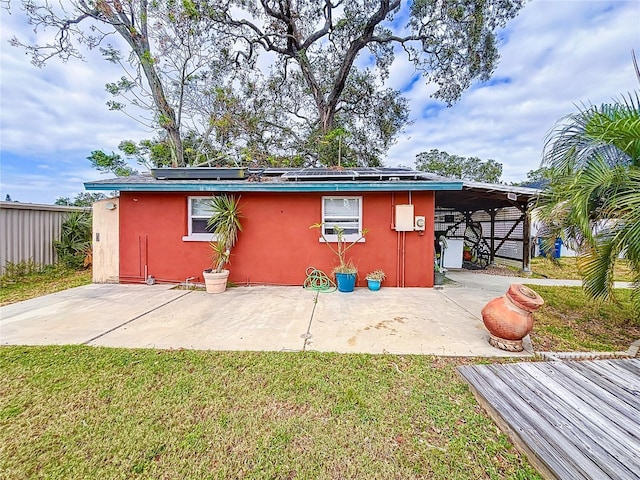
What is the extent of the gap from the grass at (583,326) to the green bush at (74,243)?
37.6 ft

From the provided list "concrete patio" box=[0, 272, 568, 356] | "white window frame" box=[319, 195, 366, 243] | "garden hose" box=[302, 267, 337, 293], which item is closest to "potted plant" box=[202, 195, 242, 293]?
"concrete patio" box=[0, 272, 568, 356]

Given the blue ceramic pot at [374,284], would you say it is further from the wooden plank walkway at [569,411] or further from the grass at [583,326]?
the wooden plank walkway at [569,411]

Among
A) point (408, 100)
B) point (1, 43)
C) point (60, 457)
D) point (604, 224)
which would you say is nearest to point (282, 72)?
point (408, 100)

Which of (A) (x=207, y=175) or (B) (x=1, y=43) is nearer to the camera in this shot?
(A) (x=207, y=175)

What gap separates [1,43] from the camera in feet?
31.3

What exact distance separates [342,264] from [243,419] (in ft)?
14.3

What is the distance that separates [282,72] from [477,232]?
509 inches

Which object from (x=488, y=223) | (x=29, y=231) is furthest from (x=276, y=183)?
(x=488, y=223)

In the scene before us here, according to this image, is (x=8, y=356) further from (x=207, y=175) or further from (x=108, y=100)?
(x=108, y=100)

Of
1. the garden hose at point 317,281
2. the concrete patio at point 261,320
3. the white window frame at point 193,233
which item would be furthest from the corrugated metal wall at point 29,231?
the garden hose at point 317,281

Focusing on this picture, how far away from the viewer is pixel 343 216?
22.3 ft

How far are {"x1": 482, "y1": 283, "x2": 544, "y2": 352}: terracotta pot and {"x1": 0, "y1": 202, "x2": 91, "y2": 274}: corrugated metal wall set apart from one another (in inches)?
426

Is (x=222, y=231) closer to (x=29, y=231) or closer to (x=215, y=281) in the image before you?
(x=215, y=281)

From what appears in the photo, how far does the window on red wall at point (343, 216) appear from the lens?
22.2 feet
